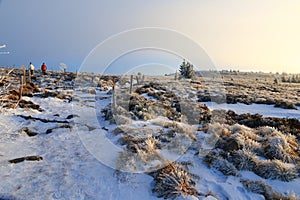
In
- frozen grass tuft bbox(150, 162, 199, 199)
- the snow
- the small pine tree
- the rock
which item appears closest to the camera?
frozen grass tuft bbox(150, 162, 199, 199)

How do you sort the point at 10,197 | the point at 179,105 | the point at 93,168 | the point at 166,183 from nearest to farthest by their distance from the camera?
1. the point at 10,197
2. the point at 166,183
3. the point at 93,168
4. the point at 179,105

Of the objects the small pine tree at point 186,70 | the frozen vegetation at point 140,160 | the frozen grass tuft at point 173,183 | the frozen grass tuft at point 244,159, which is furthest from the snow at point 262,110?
the small pine tree at point 186,70

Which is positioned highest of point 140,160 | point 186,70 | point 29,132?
point 186,70

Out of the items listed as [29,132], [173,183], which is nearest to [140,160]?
[173,183]

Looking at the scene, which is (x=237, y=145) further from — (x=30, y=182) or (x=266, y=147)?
(x=30, y=182)

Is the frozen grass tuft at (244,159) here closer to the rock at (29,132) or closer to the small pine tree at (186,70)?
the rock at (29,132)

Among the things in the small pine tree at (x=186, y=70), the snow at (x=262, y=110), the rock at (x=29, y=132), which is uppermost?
the small pine tree at (x=186, y=70)

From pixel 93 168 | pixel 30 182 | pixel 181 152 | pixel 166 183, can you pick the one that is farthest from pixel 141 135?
pixel 30 182

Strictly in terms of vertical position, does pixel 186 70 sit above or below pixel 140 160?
above

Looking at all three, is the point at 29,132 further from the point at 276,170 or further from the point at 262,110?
the point at 262,110

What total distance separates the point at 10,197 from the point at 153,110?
9.14m

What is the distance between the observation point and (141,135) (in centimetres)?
889

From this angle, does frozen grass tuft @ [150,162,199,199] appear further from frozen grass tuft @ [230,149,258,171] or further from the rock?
the rock

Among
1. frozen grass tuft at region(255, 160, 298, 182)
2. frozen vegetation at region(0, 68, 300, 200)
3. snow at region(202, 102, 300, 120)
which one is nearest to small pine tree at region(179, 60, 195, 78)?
snow at region(202, 102, 300, 120)
